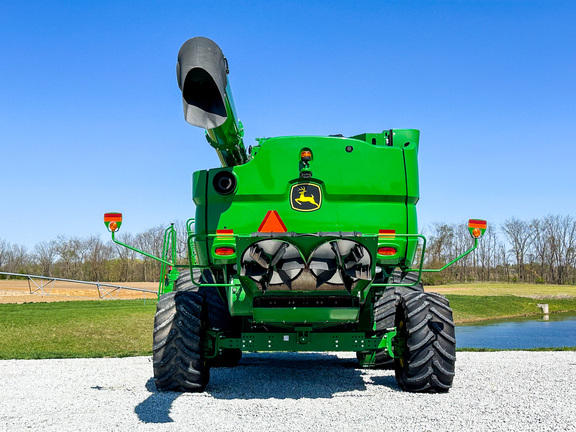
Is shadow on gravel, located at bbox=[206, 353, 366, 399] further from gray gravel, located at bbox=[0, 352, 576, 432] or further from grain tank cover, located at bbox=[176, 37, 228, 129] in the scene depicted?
grain tank cover, located at bbox=[176, 37, 228, 129]

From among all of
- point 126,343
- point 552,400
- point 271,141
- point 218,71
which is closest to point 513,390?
point 552,400

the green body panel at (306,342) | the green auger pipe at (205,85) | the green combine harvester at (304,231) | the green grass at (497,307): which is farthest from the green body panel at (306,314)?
the green grass at (497,307)

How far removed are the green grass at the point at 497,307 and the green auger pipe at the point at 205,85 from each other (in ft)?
100

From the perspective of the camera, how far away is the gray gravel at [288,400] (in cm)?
530

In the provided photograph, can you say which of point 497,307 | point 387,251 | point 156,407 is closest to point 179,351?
point 156,407

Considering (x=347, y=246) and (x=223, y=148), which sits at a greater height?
(x=223, y=148)

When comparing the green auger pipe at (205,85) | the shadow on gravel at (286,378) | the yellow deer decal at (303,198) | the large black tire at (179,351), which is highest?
the green auger pipe at (205,85)

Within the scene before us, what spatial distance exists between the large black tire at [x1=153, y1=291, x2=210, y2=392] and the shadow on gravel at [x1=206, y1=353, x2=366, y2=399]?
37 centimetres

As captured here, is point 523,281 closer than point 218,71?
No

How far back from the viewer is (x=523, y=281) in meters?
83.2

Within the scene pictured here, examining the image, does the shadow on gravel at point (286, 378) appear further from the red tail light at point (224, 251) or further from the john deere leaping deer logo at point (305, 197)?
the john deere leaping deer logo at point (305, 197)

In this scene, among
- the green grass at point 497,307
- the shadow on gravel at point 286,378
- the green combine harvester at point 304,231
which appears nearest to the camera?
the green combine harvester at point 304,231

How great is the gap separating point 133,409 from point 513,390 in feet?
15.5

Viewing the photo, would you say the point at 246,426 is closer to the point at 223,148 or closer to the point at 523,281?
the point at 223,148
